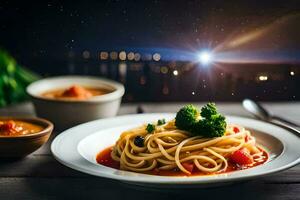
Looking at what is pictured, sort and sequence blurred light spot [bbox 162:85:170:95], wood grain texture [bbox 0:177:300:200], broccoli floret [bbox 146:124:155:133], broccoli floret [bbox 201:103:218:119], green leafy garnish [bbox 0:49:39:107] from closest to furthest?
wood grain texture [bbox 0:177:300:200]
broccoli floret [bbox 201:103:218:119]
broccoli floret [bbox 146:124:155:133]
green leafy garnish [bbox 0:49:39:107]
blurred light spot [bbox 162:85:170:95]

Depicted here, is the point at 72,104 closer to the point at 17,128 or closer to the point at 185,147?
the point at 17,128

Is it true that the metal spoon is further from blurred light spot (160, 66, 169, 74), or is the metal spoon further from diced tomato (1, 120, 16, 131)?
blurred light spot (160, 66, 169, 74)

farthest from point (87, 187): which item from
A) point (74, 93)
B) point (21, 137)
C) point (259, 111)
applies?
point (259, 111)

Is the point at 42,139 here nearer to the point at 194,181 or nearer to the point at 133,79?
the point at 194,181

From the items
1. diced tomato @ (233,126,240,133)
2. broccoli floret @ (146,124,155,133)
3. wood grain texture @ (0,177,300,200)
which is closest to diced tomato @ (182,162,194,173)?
wood grain texture @ (0,177,300,200)

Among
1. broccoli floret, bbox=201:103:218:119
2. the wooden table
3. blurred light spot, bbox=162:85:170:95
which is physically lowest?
blurred light spot, bbox=162:85:170:95

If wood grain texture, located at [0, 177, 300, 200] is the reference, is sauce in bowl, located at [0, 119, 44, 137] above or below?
above

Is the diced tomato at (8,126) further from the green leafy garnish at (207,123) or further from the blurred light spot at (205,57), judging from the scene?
the blurred light spot at (205,57)
